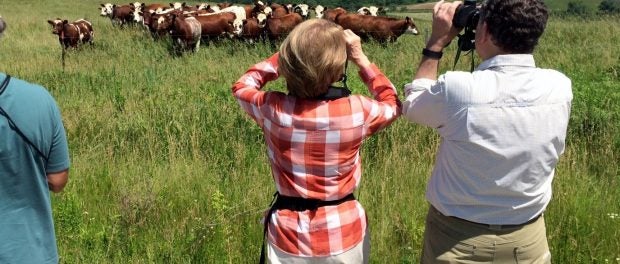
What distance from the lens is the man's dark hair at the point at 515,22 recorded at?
1.97m

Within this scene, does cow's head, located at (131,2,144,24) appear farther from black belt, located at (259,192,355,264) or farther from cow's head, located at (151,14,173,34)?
black belt, located at (259,192,355,264)

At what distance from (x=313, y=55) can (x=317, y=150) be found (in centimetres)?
38

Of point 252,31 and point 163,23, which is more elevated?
point 163,23

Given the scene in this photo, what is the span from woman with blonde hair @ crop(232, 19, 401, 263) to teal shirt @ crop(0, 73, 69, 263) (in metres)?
0.75

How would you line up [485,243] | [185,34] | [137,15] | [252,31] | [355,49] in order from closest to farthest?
[485,243]
[355,49]
[185,34]
[252,31]
[137,15]

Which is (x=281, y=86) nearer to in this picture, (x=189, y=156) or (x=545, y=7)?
(x=189, y=156)

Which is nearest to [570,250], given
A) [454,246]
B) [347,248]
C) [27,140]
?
[454,246]

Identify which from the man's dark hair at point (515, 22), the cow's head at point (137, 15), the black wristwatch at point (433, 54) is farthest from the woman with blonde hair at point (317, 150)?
the cow's head at point (137, 15)

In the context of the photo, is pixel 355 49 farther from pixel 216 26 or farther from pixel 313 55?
pixel 216 26

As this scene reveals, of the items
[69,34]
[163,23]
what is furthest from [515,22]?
[163,23]

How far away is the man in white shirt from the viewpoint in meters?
2.05

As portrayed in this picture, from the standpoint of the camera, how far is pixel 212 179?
14.4 feet

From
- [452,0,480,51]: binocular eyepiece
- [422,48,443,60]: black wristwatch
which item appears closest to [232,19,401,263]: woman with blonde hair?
[422,48,443,60]: black wristwatch

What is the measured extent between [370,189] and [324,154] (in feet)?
6.57
